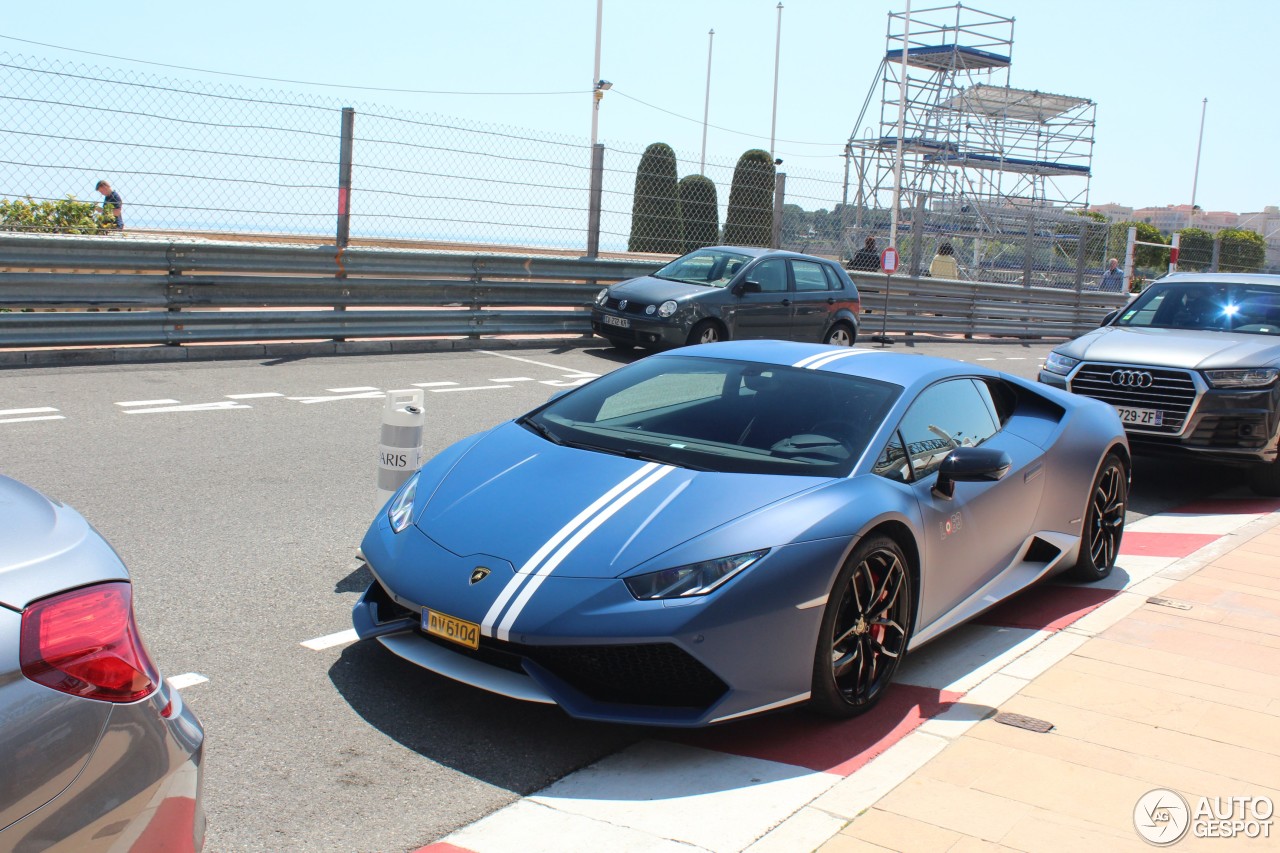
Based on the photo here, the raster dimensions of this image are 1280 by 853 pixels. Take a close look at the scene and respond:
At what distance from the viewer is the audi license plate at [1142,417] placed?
8.91 meters

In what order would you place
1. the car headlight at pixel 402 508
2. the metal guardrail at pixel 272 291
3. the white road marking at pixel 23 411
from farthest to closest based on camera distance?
the metal guardrail at pixel 272 291 → the white road marking at pixel 23 411 → the car headlight at pixel 402 508

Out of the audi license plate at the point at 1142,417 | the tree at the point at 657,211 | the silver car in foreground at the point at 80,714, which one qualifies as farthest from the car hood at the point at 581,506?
the tree at the point at 657,211

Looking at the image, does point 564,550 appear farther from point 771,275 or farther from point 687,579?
point 771,275

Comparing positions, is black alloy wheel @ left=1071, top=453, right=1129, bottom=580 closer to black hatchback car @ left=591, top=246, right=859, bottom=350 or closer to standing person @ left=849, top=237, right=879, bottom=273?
black hatchback car @ left=591, top=246, right=859, bottom=350

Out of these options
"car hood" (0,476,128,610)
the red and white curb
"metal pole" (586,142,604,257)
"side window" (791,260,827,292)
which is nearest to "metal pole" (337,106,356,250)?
"metal pole" (586,142,604,257)

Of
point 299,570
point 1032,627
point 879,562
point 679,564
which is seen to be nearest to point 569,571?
point 679,564

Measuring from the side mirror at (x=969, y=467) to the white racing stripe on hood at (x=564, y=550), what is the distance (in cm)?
112

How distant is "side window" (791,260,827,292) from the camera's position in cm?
1623

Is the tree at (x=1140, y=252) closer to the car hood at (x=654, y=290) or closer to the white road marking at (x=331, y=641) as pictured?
the car hood at (x=654, y=290)

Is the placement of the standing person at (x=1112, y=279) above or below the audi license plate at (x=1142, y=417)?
above

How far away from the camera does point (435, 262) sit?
14.0 meters

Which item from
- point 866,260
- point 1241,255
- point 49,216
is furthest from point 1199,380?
point 1241,255

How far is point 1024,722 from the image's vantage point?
4230 millimetres

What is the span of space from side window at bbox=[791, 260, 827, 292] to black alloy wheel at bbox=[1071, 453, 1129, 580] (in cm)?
982
